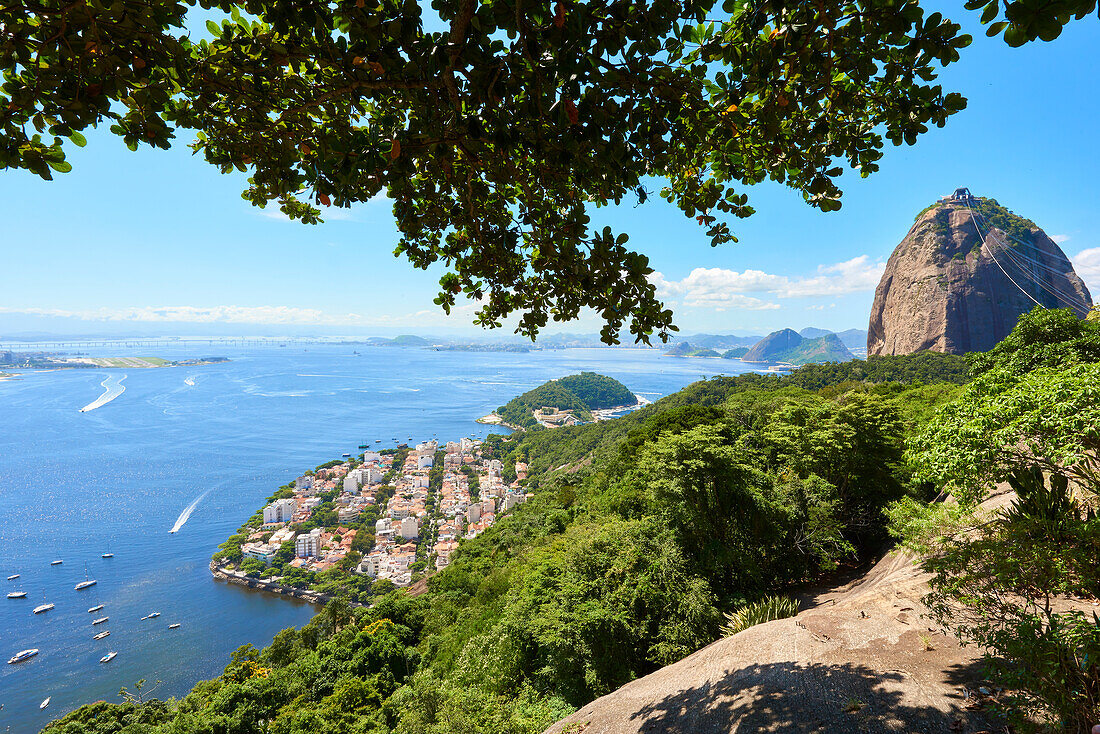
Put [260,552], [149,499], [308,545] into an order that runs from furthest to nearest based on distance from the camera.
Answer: [149,499] → [308,545] → [260,552]

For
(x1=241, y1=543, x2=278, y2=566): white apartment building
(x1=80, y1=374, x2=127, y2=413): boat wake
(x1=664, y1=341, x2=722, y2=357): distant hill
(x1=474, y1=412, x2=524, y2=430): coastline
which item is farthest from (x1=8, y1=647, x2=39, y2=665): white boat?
(x1=664, y1=341, x2=722, y2=357): distant hill

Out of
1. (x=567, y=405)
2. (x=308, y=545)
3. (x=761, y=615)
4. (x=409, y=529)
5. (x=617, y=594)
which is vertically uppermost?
(x=761, y=615)

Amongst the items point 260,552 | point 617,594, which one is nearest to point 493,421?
point 260,552

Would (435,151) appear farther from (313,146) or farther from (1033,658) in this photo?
(1033,658)

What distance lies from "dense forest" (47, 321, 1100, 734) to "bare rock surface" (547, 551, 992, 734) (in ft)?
2.52

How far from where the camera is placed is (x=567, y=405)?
7175cm

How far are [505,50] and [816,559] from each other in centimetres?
1103

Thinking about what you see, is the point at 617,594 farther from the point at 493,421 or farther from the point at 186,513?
the point at 493,421

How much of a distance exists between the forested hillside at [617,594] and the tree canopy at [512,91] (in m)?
6.19

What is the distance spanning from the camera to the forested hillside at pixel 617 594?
704 cm

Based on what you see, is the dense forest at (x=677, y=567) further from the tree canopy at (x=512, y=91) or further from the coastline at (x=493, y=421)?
the coastline at (x=493, y=421)

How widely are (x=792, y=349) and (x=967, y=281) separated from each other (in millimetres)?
128311

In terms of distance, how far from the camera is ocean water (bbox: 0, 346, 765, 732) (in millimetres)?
21875

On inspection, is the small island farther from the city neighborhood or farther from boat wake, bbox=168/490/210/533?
boat wake, bbox=168/490/210/533
